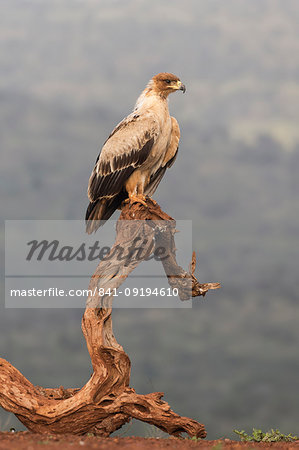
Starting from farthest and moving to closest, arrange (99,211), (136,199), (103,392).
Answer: (99,211) < (136,199) < (103,392)

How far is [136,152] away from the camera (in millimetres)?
9820

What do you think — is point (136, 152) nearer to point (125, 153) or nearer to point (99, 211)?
point (125, 153)

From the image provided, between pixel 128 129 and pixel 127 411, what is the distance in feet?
16.8

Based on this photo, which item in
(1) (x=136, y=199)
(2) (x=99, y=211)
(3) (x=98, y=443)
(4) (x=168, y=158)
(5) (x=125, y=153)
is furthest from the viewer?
(4) (x=168, y=158)

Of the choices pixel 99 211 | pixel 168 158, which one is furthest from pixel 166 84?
pixel 99 211

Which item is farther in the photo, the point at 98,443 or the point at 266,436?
the point at 266,436

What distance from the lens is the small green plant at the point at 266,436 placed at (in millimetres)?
8758

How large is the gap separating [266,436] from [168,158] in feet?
18.3

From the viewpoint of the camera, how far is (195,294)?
9.85m

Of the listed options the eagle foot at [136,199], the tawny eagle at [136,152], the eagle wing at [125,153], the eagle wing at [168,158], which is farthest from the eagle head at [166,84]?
the eagle foot at [136,199]

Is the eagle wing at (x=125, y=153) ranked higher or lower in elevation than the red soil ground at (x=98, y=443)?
higher

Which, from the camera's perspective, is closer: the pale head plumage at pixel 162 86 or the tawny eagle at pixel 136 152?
the tawny eagle at pixel 136 152

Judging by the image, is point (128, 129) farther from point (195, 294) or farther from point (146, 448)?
point (146, 448)

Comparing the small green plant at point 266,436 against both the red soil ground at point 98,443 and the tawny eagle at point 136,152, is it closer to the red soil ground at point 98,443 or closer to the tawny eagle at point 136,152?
the red soil ground at point 98,443
